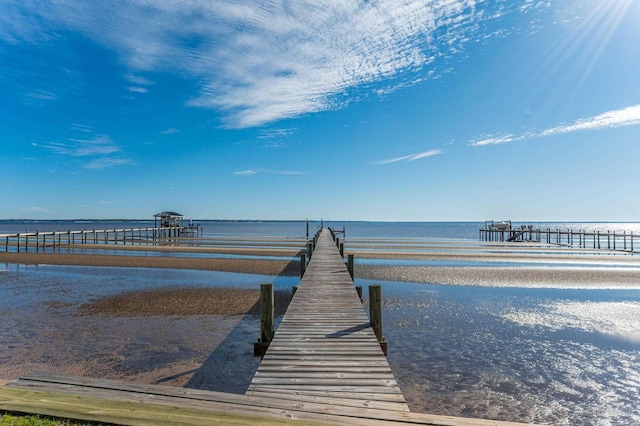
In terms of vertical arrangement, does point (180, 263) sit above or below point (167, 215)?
below

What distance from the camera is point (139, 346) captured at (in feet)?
27.9

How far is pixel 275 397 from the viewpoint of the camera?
3830mm

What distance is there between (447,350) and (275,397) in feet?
19.2

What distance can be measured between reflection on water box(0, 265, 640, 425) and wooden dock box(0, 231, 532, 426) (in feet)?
5.81

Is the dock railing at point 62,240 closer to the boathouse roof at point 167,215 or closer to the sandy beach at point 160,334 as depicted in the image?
the boathouse roof at point 167,215

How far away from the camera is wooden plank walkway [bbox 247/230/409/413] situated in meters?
4.09

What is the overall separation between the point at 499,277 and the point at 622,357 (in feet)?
38.5

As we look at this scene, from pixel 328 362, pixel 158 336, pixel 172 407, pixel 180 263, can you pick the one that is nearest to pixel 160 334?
pixel 158 336

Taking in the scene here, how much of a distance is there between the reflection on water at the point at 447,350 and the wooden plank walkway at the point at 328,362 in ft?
4.46

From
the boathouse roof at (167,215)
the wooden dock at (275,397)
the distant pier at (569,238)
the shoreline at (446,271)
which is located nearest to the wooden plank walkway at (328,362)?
the wooden dock at (275,397)

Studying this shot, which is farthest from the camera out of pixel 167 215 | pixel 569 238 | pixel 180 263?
pixel 569 238

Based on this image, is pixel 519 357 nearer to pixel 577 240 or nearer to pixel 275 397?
pixel 275 397

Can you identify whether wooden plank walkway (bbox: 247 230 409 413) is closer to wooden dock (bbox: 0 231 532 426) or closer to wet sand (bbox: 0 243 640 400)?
wooden dock (bbox: 0 231 532 426)

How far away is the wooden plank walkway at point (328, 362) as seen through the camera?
4.09 m
